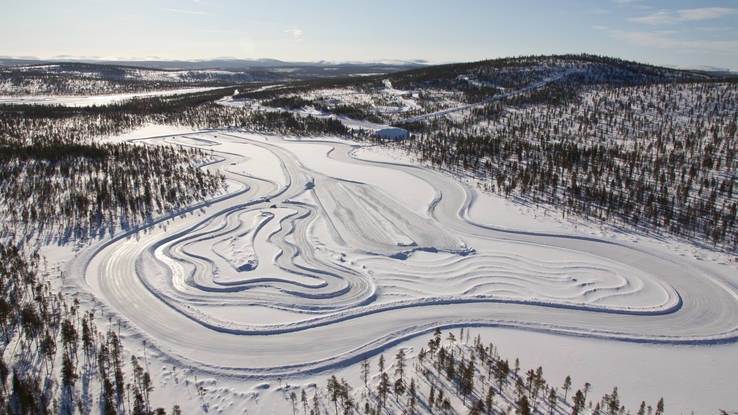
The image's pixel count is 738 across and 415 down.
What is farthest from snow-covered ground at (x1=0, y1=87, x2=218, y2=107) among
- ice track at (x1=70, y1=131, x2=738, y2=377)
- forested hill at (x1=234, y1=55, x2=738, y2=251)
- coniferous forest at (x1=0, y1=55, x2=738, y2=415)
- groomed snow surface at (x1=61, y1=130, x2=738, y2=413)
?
groomed snow surface at (x1=61, y1=130, x2=738, y2=413)

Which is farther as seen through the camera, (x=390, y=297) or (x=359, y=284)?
(x=359, y=284)

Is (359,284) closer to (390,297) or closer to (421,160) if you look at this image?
(390,297)

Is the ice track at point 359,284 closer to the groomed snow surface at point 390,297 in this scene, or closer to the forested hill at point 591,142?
the groomed snow surface at point 390,297

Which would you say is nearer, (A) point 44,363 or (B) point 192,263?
(A) point 44,363

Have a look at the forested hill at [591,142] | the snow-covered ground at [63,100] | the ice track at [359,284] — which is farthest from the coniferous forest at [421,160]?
the snow-covered ground at [63,100]

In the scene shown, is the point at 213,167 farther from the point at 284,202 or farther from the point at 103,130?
the point at 103,130

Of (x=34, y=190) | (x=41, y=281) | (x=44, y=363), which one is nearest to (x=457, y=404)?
(x=44, y=363)

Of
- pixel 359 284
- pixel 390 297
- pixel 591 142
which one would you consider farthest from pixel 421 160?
pixel 390 297
